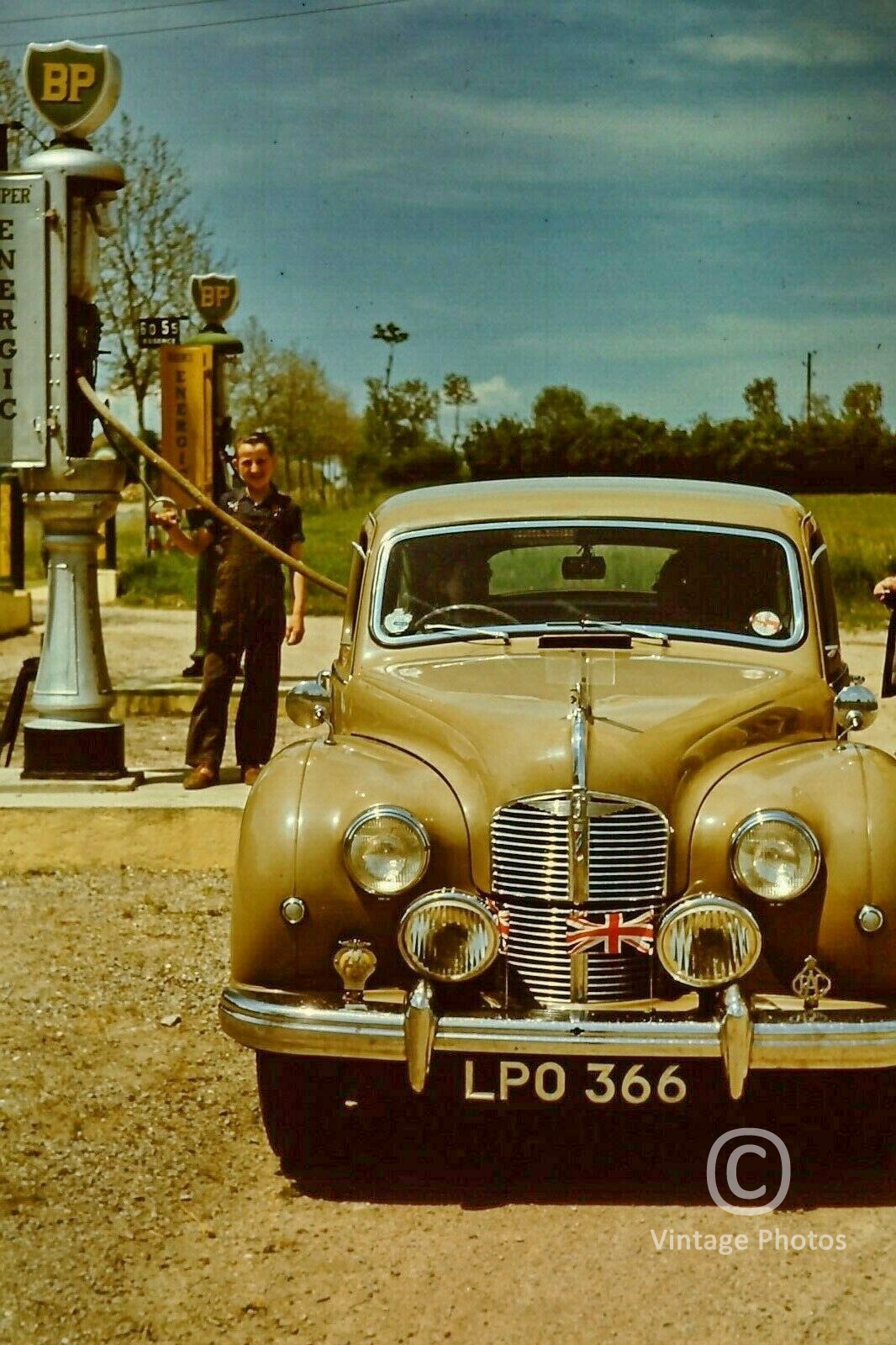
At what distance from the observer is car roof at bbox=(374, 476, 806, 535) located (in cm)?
578

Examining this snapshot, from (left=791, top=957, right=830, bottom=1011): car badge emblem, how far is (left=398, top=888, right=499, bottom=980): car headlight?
0.72 metres

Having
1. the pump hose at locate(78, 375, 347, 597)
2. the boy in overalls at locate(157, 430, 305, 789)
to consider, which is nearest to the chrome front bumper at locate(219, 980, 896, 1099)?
the pump hose at locate(78, 375, 347, 597)

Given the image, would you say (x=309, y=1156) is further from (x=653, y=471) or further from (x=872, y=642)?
(x=653, y=471)

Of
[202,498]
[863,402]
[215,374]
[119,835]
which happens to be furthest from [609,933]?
[863,402]

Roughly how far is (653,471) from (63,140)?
51595 mm

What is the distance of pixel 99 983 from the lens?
20.3 feet

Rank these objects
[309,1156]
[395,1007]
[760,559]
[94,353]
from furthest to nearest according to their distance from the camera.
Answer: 1. [94,353]
2. [760,559]
3. [309,1156]
4. [395,1007]

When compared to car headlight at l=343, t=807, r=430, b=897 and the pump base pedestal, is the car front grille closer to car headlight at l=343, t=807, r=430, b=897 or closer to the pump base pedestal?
car headlight at l=343, t=807, r=430, b=897

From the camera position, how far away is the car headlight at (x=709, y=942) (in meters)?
4.19

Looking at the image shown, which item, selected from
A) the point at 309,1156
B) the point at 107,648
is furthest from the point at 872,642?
the point at 309,1156

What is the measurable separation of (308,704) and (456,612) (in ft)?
1.75

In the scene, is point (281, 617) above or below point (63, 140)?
below

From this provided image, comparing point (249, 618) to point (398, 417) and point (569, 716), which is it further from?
point (398, 417)

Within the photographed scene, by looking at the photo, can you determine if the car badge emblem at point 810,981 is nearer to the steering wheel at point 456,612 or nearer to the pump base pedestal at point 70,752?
the steering wheel at point 456,612
